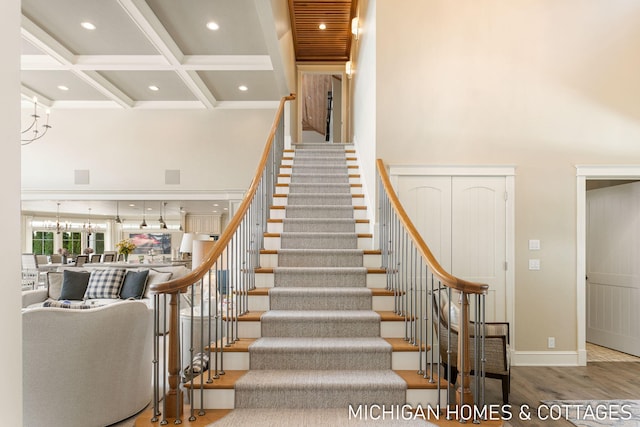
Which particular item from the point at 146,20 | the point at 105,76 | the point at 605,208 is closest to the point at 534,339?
the point at 605,208

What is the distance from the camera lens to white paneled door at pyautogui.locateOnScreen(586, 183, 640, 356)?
5.02 metres

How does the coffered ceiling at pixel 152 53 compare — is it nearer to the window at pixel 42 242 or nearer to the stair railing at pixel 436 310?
the stair railing at pixel 436 310

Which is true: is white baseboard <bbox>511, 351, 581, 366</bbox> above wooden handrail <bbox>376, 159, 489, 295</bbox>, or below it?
below

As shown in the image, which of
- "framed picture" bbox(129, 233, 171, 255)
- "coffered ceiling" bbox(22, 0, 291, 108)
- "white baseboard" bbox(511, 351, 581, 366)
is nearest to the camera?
"white baseboard" bbox(511, 351, 581, 366)

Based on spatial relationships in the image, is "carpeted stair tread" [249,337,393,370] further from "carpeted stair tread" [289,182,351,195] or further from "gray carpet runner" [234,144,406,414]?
"carpeted stair tread" [289,182,351,195]

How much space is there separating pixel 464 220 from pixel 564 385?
1.89 meters

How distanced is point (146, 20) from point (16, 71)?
16.1 ft

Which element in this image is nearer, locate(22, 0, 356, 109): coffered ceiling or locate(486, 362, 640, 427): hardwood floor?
locate(486, 362, 640, 427): hardwood floor

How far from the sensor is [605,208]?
5.48m

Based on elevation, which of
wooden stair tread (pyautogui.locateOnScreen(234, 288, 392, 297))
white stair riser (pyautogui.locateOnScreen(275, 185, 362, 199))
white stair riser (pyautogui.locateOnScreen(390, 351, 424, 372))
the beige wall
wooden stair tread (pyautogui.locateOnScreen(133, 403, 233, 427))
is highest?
the beige wall

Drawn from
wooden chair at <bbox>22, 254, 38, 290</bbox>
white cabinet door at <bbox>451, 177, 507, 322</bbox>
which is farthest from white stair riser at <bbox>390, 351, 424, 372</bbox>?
wooden chair at <bbox>22, 254, 38, 290</bbox>

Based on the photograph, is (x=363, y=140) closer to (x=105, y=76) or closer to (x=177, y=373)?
(x=177, y=373)

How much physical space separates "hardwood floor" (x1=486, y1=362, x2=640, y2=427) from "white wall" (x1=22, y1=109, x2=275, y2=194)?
6424mm

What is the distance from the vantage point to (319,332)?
3.36 metres
